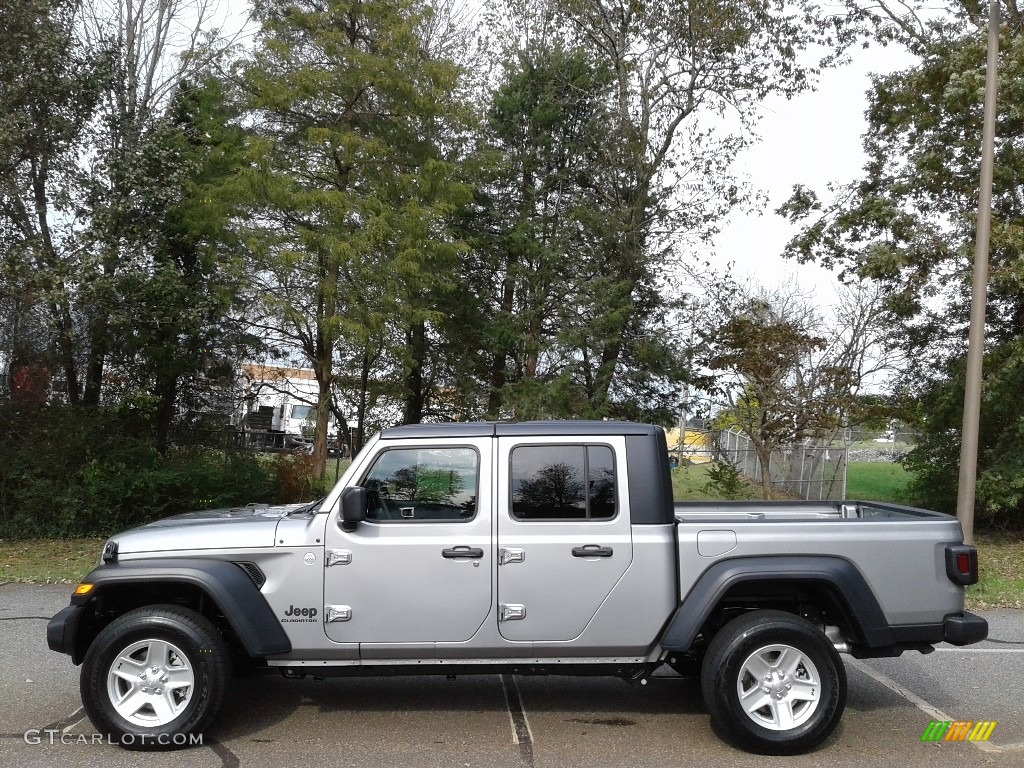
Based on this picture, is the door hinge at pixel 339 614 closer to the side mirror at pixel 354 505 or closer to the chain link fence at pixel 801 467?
the side mirror at pixel 354 505

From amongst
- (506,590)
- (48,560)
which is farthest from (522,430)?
(48,560)

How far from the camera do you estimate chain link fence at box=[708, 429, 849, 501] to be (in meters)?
19.6

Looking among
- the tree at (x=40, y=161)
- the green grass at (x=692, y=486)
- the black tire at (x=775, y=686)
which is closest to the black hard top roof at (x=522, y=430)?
the black tire at (x=775, y=686)

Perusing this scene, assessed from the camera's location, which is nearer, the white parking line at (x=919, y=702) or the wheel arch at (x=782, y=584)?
the wheel arch at (x=782, y=584)

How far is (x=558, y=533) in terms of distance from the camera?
17.5 ft

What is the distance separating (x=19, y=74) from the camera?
13188 mm

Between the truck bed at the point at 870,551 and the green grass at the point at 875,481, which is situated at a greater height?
the truck bed at the point at 870,551

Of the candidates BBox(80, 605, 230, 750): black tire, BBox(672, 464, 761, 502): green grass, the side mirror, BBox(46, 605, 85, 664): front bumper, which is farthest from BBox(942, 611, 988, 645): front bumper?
BBox(672, 464, 761, 502): green grass

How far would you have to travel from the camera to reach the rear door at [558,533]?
5230mm

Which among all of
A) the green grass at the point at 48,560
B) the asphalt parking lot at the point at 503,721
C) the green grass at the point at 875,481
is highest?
the green grass at the point at 875,481

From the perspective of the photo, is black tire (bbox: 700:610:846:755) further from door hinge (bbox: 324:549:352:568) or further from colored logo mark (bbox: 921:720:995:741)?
door hinge (bbox: 324:549:352:568)

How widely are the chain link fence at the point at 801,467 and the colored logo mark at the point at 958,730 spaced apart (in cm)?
1276

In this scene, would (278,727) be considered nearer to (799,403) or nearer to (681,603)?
(681,603)

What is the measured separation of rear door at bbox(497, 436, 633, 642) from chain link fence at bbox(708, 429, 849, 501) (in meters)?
13.5
